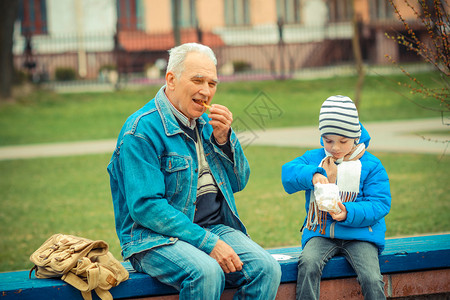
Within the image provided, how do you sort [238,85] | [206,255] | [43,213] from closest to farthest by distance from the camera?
1. [206,255]
2. [43,213]
3. [238,85]

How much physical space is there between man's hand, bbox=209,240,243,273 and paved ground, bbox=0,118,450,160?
802 centimetres

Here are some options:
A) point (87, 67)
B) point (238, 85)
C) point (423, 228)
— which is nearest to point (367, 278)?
point (423, 228)

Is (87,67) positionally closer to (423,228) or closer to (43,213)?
(43,213)

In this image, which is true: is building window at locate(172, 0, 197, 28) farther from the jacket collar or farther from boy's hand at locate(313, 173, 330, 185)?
boy's hand at locate(313, 173, 330, 185)

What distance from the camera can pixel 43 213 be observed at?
7367mm

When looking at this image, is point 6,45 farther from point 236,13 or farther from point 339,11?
point 339,11

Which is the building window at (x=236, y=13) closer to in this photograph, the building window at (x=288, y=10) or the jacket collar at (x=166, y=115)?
the building window at (x=288, y=10)

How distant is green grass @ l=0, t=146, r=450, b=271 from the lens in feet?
20.0

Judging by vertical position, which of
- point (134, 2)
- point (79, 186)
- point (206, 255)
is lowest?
point (79, 186)

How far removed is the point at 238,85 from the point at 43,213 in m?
14.7

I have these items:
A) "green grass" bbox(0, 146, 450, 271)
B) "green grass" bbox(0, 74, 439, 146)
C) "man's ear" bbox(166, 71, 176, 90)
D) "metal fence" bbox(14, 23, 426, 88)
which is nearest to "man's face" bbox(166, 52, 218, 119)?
"man's ear" bbox(166, 71, 176, 90)

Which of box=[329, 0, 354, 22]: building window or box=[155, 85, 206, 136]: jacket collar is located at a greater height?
box=[329, 0, 354, 22]: building window

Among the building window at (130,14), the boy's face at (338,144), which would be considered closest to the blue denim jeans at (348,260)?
the boy's face at (338,144)

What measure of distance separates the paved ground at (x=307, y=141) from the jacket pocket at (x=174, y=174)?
7872 mm
